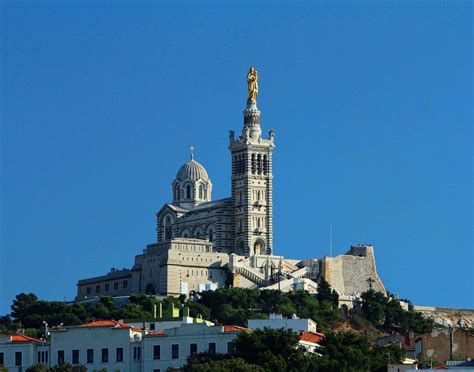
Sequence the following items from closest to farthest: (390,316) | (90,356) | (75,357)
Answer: (90,356) < (75,357) < (390,316)

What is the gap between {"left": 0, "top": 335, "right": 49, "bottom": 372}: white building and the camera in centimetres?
11362

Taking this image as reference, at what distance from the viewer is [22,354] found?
114 meters

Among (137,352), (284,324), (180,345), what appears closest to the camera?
(180,345)

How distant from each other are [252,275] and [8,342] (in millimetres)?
81056

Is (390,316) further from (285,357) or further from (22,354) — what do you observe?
(285,357)

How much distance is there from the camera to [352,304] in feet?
636

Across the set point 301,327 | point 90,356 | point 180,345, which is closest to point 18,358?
point 90,356

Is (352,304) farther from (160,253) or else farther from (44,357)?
(44,357)

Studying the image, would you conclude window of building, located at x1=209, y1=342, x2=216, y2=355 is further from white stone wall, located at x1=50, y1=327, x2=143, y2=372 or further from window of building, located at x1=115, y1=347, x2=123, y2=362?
window of building, located at x1=115, y1=347, x2=123, y2=362

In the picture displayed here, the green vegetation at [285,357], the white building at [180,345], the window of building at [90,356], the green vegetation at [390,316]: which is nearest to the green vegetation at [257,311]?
the green vegetation at [390,316]

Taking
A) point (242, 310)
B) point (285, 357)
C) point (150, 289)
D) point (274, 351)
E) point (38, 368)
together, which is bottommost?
point (38, 368)

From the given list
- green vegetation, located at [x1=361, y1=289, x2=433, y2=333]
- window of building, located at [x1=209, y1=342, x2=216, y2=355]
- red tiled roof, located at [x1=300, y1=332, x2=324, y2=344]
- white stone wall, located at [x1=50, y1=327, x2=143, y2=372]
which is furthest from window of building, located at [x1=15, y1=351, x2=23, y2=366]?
green vegetation, located at [x1=361, y1=289, x2=433, y2=333]

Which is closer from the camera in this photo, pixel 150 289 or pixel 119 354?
pixel 119 354

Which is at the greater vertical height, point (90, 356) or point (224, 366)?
point (90, 356)
